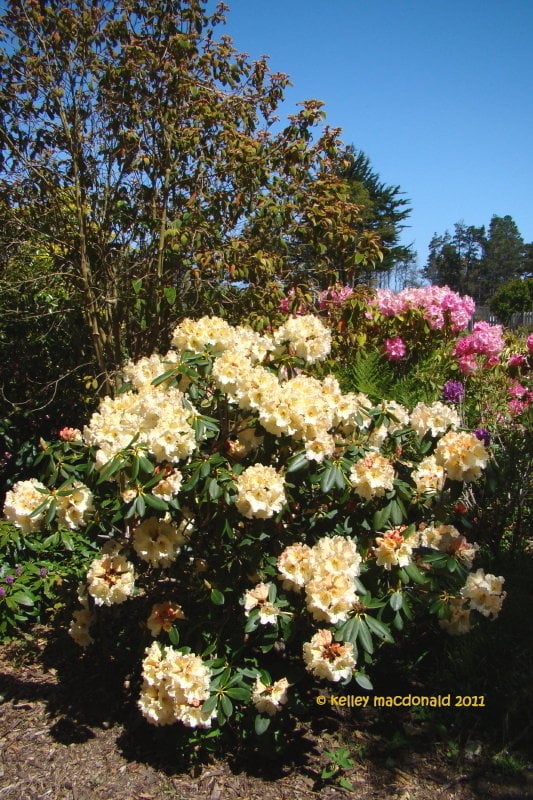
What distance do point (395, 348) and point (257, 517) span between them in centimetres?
308

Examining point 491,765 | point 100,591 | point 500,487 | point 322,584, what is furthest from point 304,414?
point 500,487

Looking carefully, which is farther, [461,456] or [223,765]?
[223,765]

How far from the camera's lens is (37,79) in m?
4.11

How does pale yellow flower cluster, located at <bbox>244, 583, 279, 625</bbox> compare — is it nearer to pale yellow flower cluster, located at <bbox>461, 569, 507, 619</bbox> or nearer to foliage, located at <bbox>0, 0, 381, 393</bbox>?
pale yellow flower cluster, located at <bbox>461, 569, 507, 619</bbox>

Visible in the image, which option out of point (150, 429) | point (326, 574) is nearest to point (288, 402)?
point (150, 429)

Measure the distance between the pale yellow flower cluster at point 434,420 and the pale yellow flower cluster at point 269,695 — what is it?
1042 mm

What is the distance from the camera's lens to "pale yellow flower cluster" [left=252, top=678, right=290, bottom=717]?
2094mm

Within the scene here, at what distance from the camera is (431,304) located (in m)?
4.83

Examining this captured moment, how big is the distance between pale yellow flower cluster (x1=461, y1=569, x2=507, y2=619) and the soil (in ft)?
1.76

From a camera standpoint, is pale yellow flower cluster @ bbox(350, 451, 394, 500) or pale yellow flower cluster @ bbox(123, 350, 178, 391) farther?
pale yellow flower cluster @ bbox(123, 350, 178, 391)

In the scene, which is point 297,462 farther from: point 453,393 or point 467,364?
point 467,364

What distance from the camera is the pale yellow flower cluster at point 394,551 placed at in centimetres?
211

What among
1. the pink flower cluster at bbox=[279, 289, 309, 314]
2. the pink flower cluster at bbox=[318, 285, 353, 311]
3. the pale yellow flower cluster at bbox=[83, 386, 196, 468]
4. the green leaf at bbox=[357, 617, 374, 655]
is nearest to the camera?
the green leaf at bbox=[357, 617, 374, 655]

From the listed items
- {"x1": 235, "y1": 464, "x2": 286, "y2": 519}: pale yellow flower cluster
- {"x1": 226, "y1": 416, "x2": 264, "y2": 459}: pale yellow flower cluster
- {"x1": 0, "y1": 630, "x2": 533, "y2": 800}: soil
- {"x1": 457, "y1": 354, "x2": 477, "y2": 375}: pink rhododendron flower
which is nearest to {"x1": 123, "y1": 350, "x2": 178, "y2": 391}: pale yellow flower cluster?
{"x1": 226, "y1": 416, "x2": 264, "y2": 459}: pale yellow flower cluster
